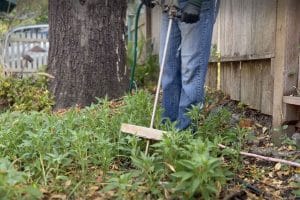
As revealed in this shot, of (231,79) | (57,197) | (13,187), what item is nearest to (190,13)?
(57,197)

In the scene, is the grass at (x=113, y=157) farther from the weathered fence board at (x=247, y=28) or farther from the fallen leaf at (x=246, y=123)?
the weathered fence board at (x=247, y=28)

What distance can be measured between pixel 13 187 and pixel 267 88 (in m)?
2.43

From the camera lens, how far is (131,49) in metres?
8.17

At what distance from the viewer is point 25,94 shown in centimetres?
556

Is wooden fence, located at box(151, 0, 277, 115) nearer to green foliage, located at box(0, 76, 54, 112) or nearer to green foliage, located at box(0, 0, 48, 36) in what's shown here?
green foliage, located at box(0, 76, 54, 112)

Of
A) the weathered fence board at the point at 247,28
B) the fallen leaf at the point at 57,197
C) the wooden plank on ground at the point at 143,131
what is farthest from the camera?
the weathered fence board at the point at 247,28

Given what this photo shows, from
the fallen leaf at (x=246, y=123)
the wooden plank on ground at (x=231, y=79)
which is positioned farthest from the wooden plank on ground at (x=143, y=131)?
Result: the wooden plank on ground at (x=231, y=79)

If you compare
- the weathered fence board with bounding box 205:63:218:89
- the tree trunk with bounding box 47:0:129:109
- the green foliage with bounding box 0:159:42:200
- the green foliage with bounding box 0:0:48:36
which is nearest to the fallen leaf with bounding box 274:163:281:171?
the green foliage with bounding box 0:159:42:200

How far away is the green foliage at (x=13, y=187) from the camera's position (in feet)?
7.23

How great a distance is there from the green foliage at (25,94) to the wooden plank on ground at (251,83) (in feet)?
7.29

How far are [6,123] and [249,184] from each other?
1969 mm

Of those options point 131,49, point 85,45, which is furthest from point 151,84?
point 85,45

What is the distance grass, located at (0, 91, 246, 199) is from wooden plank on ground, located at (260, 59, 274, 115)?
45 cm

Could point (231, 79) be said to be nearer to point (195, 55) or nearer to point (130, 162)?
point (195, 55)
